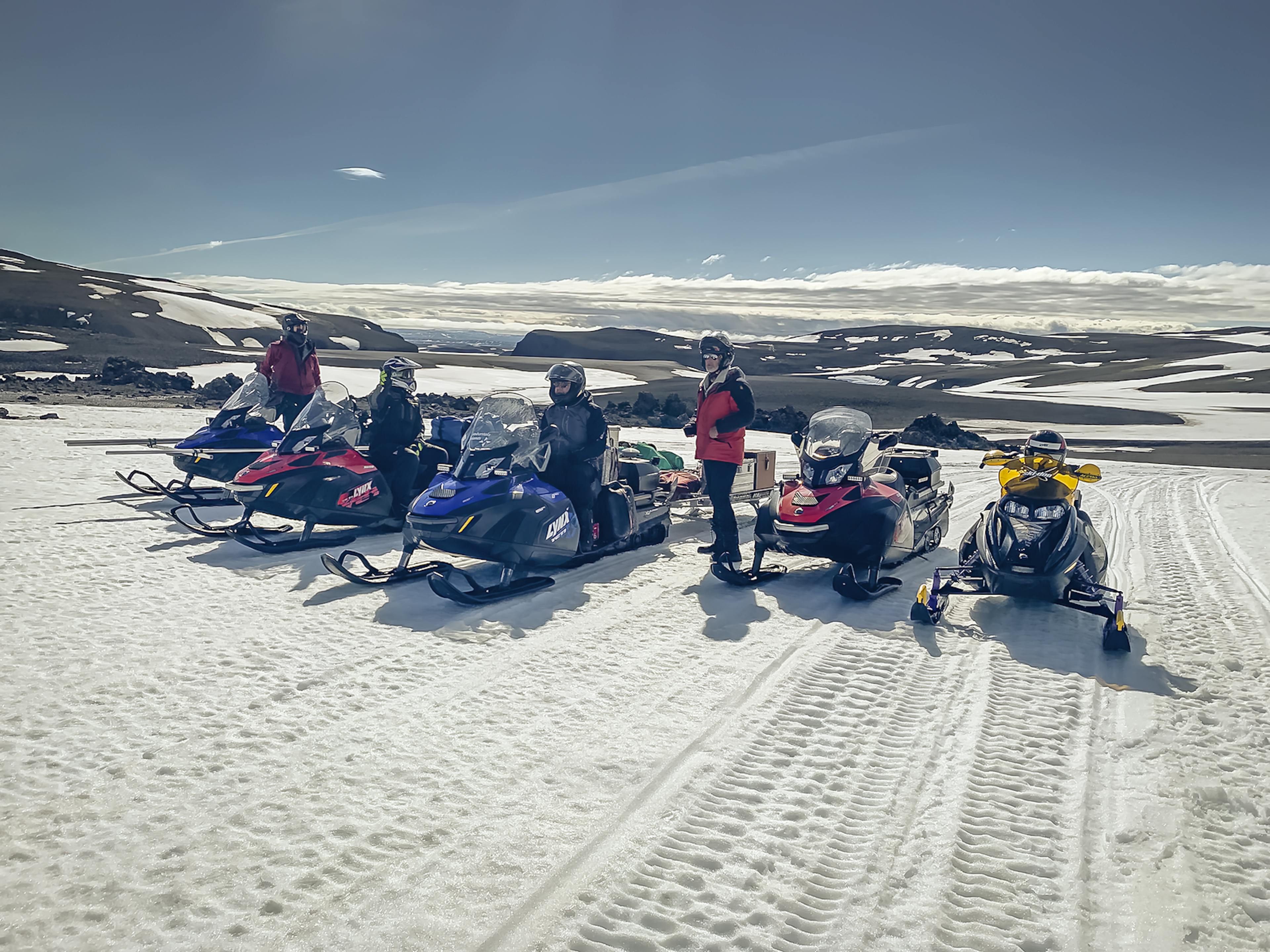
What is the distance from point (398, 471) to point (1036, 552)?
679 cm

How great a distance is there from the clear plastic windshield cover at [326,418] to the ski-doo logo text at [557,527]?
3237 millimetres

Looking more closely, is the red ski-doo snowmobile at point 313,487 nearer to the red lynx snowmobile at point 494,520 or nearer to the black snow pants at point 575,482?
the red lynx snowmobile at point 494,520

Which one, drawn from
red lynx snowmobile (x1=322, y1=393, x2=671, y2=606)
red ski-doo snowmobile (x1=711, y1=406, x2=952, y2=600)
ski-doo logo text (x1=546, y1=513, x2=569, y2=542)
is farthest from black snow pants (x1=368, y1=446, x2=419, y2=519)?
red ski-doo snowmobile (x1=711, y1=406, x2=952, y2=600)

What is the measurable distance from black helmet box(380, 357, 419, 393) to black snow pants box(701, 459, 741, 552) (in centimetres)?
374

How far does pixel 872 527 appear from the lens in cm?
738

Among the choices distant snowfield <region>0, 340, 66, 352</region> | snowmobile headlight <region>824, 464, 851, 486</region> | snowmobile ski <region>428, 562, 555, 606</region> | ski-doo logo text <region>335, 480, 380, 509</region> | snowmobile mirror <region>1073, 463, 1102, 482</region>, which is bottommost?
snowmobile ski <region>428, 562, 555, 606</region>

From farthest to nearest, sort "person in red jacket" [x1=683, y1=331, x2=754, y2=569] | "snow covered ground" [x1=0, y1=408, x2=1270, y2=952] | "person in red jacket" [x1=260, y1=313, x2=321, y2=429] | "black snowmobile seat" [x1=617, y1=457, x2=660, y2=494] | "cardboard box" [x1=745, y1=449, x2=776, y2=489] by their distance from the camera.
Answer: "person in red jacket" [x1=260, y1=313, x2=321, y2=429] < "cardboard box" [x1=745, y1=449, x2=776, y2=489] < "black snowmobile seat" [x1=617, y1=457, x2=660, y2=494] < "person in red jacket" [x1=683, y1=331, x2=754, y2=569] < "snow covered ground" [x1=0, y1=408, x2=1270, y2=952]

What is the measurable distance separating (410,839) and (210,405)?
22675 millimetres

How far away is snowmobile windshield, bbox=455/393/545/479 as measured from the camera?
25.0ft

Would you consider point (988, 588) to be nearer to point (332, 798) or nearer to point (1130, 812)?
point (1130, 812)

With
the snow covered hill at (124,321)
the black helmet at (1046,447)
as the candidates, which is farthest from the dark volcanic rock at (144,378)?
the black helmet at (1046,447)

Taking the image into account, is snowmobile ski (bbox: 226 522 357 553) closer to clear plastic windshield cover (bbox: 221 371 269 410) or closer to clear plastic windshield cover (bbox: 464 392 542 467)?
clear plastic windshield cover (bbox: 464 392 542 467)

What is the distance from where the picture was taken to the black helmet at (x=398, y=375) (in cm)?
964

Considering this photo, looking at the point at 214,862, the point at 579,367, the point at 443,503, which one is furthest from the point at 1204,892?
the point at 579,367
